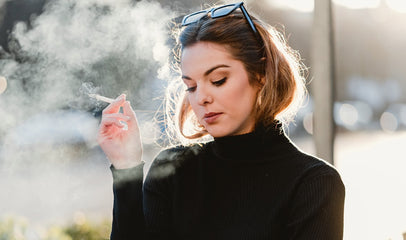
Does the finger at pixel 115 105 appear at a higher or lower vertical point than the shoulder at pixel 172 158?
higher

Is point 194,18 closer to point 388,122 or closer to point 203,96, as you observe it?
point 203,96

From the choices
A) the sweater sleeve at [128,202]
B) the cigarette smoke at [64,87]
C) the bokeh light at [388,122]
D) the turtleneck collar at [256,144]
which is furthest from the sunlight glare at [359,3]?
the sweater sleeve at [128,202]

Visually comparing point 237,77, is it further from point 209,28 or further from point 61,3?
point 61,3

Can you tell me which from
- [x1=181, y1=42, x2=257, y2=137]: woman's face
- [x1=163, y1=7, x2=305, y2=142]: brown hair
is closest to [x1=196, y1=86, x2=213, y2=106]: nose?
[x1=181, y1=42, x2=257, y2=137]: woman's face

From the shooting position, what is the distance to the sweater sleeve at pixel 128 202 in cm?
109

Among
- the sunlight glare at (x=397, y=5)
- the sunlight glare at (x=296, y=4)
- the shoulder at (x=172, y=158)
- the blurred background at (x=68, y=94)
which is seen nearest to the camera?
the shoulder at (x=172, y=158)

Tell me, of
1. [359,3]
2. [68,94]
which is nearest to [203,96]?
[68,94]

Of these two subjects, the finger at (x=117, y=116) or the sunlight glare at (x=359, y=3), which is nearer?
the finger at (x=117, y=116)

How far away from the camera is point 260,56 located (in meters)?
1.13

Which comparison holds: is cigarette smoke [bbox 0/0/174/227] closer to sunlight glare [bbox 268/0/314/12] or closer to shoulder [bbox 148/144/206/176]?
shoulder [bbox 148/144/206/176]

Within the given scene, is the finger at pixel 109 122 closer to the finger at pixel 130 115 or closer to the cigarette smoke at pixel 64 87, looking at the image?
the finger at pixel 130 115

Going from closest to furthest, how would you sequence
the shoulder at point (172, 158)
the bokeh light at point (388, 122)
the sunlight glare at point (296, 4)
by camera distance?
the shoulder at point (172, 158) → the sunlight glare at point (296, 4) → the bokeh light at point (388, 122)

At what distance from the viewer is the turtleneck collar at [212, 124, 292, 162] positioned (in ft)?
3.80

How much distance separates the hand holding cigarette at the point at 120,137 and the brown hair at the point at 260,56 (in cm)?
22
